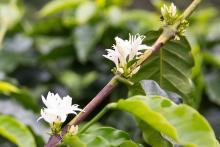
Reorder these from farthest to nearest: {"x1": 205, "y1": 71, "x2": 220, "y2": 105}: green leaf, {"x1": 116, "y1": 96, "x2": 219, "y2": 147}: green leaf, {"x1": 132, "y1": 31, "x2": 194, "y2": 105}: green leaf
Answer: {"x1": 205, "y1": 71, "x2": 220, "y2": 105}: green leaf, {"x1": 132, "y1": 31, "x2": 194, "y2": 105}: green leaf, {"x1": 116, "y1": 96, "x2": 219, "y2": 147}: green leaf

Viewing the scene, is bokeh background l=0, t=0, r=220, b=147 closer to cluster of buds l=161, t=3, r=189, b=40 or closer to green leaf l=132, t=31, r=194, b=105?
green leaf l=132, t=31, r=194, b=105

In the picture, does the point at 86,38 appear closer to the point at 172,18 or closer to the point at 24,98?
the point at 24,98

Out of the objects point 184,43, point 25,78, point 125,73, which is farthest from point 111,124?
point 125,73

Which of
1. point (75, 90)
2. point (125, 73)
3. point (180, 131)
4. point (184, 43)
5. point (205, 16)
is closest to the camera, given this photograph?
point (180, 131)

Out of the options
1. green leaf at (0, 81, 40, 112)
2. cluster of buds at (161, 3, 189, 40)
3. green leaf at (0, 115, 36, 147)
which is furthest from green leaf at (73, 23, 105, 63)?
cluster of buds at (161, 3, 189, 40)

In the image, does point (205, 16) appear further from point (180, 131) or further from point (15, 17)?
point (180, 131)

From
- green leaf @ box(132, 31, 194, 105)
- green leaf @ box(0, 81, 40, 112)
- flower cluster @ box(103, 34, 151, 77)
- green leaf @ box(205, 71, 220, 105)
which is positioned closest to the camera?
flower cluster @ box(103, 34, 151, 77)

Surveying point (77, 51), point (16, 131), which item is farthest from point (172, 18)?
point (77, 51)
